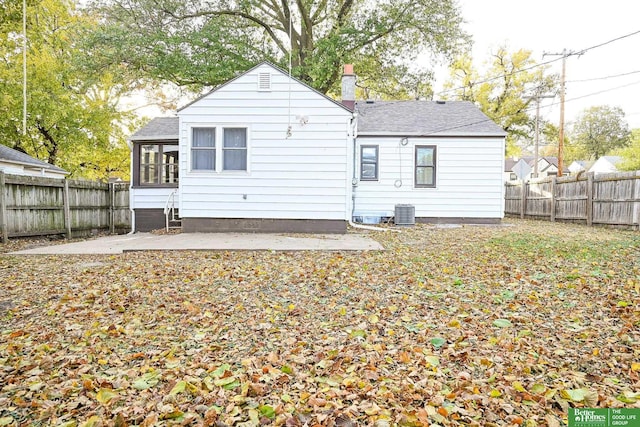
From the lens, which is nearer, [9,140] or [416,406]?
[416,406]

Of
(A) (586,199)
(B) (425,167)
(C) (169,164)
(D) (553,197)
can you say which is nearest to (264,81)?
(C) (169,164)

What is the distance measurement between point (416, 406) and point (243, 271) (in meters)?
3.89

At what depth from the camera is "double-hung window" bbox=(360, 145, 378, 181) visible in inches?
548

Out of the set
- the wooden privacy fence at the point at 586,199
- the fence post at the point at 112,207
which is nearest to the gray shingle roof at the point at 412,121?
the fence post at the point at 112,207

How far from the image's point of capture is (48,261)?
703 cm

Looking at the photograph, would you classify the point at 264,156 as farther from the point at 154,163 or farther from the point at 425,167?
the point at 425,167

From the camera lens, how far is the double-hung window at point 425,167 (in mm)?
13898

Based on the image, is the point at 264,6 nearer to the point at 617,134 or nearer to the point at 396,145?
the point at 396,145

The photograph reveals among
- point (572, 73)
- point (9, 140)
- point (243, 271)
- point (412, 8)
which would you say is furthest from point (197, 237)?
point (572, 73)

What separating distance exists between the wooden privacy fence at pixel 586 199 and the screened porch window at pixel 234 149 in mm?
10811

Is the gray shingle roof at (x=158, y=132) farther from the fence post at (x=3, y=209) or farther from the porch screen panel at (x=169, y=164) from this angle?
the fence post at (x=3, y=209)

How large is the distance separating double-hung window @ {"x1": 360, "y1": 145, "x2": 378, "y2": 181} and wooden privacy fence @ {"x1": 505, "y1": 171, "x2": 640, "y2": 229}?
22.9ft

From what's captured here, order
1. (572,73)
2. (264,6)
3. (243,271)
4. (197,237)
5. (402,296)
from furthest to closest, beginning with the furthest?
(572,73) → (264,6) → (197,237) → (243,271) → (402,296)

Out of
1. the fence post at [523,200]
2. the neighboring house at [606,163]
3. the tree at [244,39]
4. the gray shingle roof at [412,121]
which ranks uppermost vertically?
the tree at [244,39]
